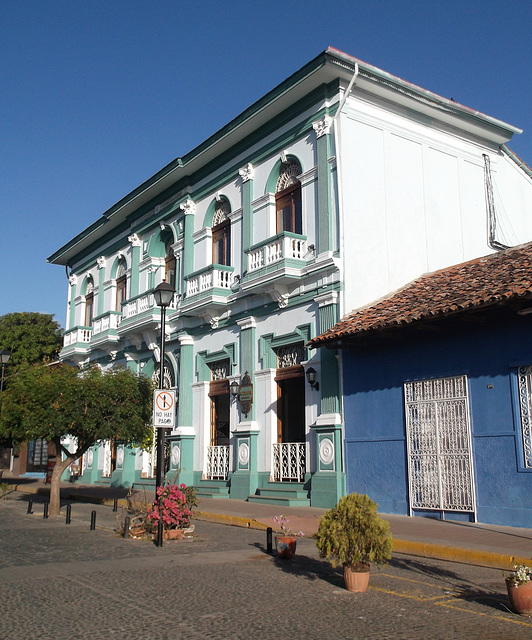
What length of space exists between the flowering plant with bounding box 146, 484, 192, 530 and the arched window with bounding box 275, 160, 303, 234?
27.1ft

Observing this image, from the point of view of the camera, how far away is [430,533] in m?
11.1

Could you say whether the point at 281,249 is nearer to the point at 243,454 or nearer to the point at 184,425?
the point at 243,454

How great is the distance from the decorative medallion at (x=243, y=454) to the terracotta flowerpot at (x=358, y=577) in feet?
34.1

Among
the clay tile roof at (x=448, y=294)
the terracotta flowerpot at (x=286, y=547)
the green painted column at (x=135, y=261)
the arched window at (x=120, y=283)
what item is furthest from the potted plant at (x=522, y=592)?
the arched window at (x=120, y=283)

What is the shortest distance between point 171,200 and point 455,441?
13.9 m

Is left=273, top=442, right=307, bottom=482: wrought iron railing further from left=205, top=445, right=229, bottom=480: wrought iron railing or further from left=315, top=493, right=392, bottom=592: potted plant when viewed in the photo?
left=315, top=493, right=392, bottom=592: potted plant

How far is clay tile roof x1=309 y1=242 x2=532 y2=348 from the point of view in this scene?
38.8 feet

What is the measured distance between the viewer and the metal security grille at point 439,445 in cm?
1255

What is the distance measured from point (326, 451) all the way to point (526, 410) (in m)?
4.89

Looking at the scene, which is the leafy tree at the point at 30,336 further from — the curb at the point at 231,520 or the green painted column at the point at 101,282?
the curb at the point at 231,520

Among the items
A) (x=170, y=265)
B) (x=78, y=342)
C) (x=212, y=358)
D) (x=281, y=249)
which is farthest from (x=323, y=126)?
(x=78, y=342)

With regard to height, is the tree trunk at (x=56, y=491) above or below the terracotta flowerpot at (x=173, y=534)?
above

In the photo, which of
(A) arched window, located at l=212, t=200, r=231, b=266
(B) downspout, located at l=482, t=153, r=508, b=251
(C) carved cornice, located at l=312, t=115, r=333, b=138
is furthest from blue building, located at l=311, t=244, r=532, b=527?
(A) arched window, located at l=212, t=200, r=231, b=266

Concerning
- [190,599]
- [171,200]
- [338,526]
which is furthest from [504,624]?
[171,200]
